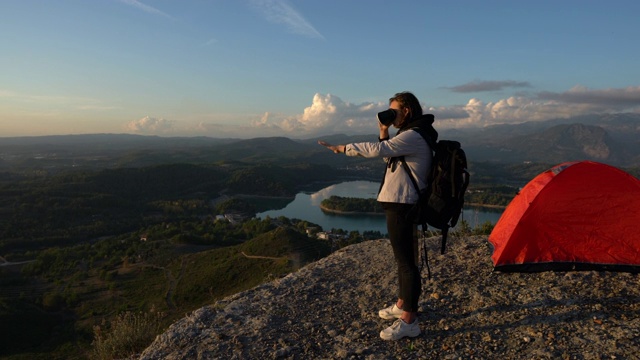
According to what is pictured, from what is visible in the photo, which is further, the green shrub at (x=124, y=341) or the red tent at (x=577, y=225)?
the red tent at (x=577, y=225)

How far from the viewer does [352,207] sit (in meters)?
89.9

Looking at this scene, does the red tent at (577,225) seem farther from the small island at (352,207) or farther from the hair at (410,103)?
the small island at (352,207)

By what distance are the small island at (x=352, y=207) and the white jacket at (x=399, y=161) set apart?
84.4m

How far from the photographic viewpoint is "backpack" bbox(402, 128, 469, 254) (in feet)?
12.5

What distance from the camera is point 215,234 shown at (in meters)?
63.0

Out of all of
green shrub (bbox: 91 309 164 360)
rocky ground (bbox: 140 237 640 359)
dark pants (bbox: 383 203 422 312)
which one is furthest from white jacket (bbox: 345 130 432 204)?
green shrub (bbox: 91 309 164 360)

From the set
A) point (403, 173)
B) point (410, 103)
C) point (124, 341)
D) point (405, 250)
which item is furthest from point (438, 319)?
point (124, 341)

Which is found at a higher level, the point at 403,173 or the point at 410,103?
the point at 410,103

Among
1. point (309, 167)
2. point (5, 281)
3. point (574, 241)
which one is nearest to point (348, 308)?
point (574, 241)

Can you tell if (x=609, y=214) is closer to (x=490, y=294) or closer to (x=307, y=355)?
(x=490, y=294)

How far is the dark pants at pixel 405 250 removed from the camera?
12.7ft

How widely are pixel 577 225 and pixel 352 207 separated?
276 ft

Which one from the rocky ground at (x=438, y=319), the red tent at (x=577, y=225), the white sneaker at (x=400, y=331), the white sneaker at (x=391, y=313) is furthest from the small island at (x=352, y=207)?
the white sneaker at (x=400, y=331)

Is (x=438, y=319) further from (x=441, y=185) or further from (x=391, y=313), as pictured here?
(x=441, y=185)
